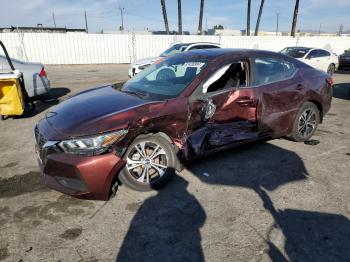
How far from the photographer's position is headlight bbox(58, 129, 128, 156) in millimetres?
3125

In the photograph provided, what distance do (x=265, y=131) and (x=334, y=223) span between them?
1777 mm

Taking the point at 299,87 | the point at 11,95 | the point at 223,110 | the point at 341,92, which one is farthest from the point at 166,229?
the point at 341,92

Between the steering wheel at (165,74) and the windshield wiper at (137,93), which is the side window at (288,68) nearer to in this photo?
the steering wheel at (165,74)

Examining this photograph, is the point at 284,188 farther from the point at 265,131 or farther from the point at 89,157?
the point at 89,157

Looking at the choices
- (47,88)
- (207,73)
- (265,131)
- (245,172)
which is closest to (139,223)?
(245,172)

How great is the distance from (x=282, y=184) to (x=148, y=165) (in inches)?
65.1

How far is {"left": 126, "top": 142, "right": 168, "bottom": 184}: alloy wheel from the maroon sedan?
0.01m

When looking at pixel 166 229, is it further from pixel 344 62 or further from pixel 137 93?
pixel 344 62

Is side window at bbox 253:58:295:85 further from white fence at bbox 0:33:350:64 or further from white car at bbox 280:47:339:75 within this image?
white fence at bbox 0:33:350:64

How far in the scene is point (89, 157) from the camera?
3.10m

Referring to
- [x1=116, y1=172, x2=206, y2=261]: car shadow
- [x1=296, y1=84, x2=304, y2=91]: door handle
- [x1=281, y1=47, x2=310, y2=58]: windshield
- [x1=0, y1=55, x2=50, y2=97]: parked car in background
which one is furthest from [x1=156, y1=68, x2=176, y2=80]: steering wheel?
[x1=281, y1=47, x2=310, y2=58]: windshield

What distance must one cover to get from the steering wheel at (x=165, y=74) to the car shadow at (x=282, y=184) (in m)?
1.29

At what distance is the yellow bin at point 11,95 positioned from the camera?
650cm

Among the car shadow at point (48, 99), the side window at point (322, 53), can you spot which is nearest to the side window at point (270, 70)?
the car shadow at point (48, 99)
